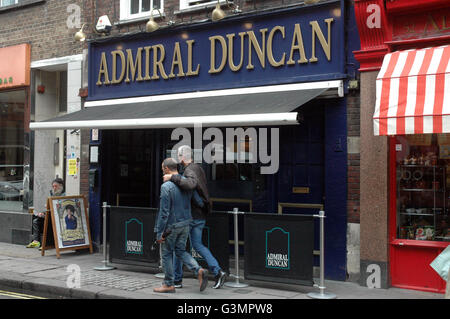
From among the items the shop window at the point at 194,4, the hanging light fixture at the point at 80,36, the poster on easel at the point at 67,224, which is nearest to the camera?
the shop window at the point at 194,4

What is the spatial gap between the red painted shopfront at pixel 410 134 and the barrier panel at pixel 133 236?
364 centimetres

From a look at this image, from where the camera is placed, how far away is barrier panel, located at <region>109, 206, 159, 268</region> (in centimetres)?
839

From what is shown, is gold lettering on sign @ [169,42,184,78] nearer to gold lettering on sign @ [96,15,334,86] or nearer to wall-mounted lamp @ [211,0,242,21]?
gold lettering on sign @ [96,15,334,86]

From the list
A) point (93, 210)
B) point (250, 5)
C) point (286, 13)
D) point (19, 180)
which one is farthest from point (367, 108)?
point (19, 180)

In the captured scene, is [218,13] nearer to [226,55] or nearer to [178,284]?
[226,55]

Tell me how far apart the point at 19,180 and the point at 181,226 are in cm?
683

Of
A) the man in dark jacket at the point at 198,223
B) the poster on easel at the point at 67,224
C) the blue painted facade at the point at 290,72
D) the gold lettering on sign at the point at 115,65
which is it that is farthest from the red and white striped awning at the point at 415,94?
the poster on easel at the point at 67,224

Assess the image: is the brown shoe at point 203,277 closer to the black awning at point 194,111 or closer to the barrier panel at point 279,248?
the barrier panel at point 279,248

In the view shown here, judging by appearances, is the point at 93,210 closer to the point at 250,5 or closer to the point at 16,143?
the point at 16,143

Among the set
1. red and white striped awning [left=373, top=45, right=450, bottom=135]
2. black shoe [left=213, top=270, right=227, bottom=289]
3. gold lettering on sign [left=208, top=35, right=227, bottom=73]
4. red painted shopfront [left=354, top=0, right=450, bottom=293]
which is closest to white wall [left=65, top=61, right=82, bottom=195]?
gold lettering on sign [left=208, top=35, right=227, bottom=73]

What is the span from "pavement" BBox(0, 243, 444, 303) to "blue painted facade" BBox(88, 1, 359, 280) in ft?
2.81

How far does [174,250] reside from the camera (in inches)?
285

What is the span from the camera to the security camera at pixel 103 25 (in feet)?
35.3

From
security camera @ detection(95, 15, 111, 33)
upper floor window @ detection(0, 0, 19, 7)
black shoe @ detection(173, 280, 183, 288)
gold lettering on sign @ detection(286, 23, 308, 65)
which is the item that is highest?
upper floor window @ detection(0, 0, 19, 7)
